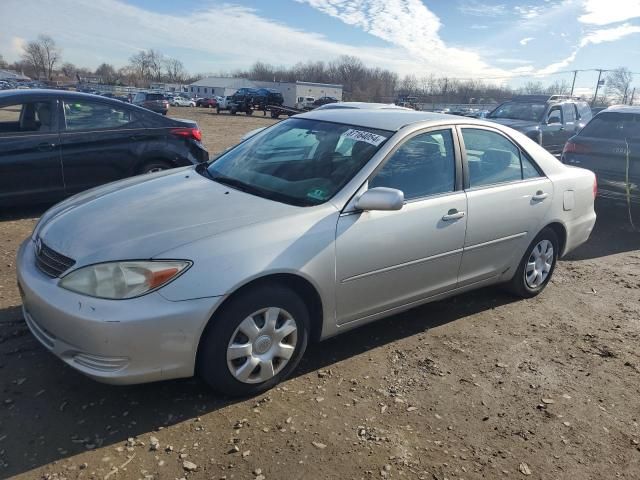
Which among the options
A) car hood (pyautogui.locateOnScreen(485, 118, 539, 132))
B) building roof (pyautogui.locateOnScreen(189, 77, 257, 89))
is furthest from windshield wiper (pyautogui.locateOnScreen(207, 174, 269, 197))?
building roof (pyautogui.locateOnScreen(189, 77, 257, 89))

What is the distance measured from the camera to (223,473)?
7.86 ft

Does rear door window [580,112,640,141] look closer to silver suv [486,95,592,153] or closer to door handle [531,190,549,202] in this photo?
silver suv [486,95,592,153]

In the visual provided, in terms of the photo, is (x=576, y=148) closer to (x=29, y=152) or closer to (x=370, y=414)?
(x=370, y=414)

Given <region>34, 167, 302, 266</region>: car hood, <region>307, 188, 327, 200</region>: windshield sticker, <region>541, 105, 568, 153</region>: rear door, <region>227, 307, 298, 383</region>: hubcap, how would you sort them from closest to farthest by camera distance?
<region>34, 167, 302, 266</region>: car hood < <region>227, 307, 298, 383</region>: hubcap < <region>307, 188, 327, 200</region>: windshield sticker < <region>541, 105, 568, 153</region>: rear door

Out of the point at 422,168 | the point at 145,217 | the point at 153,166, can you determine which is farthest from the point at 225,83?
the point at 145,217

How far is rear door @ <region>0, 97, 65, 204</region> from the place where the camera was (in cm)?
571

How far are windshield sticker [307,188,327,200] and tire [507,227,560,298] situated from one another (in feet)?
7.10

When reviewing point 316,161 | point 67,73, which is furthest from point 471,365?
point 67,73

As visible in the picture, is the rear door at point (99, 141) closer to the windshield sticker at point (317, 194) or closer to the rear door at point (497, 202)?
the windshield sticker at point (317, 194)

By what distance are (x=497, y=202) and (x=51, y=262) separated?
3.14 meters

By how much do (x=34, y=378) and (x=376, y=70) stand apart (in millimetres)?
123291

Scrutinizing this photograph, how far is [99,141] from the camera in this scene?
623cm

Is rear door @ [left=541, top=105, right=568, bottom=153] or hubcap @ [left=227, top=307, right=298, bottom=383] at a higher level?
rear door @ [left=541, top=105, right=568, bottom=153]

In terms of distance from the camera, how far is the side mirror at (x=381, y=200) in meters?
3.08
